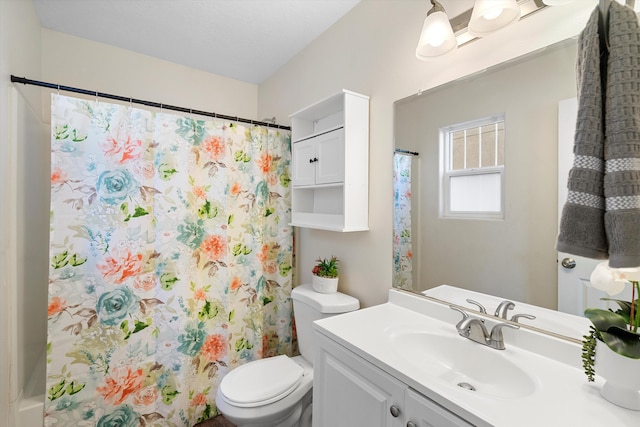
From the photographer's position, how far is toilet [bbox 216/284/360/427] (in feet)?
4.30

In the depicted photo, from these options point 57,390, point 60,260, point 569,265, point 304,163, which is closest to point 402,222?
point 569,265

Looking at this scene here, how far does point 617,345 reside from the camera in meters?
0.66

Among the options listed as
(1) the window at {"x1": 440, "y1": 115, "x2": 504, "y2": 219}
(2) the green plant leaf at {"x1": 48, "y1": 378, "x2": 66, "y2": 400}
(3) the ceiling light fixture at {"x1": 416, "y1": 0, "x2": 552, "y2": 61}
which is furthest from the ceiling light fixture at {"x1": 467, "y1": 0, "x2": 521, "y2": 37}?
(2) the green plant leaf at {"x1": 48, "y1": 378, "x2": 66, "y2": 400}

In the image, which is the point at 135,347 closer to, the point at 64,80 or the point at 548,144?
the point at 64,80

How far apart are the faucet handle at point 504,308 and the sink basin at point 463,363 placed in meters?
0.14

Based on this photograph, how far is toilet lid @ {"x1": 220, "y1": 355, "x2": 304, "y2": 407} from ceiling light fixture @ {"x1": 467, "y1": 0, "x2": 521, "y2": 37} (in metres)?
1.73

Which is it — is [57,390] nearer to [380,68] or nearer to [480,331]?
[480,331]

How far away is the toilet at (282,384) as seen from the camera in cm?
131

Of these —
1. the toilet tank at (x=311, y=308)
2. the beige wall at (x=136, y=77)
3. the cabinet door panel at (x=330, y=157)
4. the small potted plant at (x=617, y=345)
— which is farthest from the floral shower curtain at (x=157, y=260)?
the small potted plant at (x=617, y=345)

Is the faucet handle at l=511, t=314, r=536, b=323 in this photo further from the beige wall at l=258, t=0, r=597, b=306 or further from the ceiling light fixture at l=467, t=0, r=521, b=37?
Answer: the ceiling light fixture at l=467, t=0, r=521, b=37

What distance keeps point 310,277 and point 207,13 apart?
1810 mm

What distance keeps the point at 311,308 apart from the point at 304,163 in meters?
0.89

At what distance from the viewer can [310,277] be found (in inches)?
82.2

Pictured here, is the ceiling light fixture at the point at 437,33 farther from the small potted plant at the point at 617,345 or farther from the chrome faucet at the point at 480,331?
the chrome faucet at the point at 480,331
